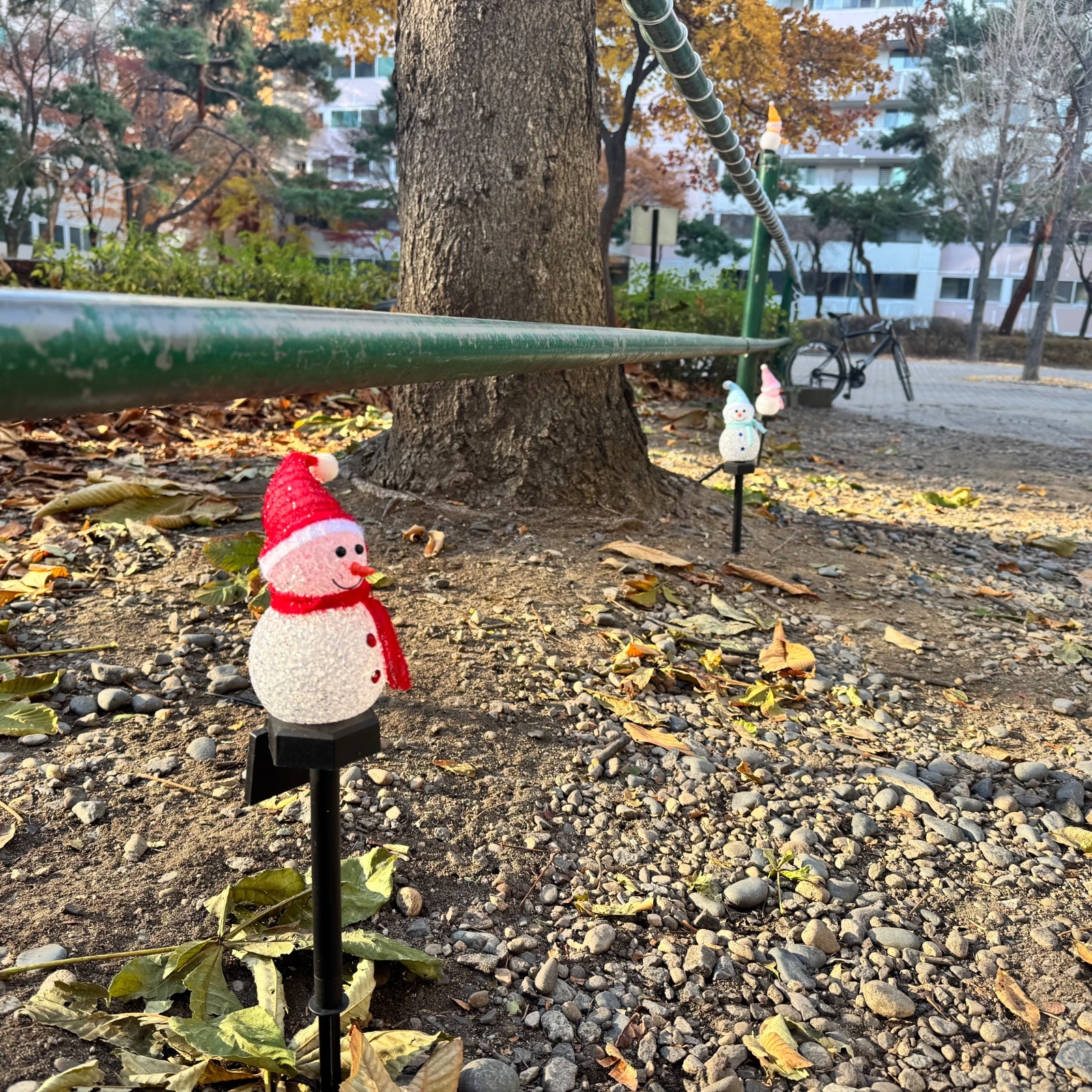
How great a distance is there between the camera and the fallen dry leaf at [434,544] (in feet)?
8.77

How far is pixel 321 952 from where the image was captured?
0.93m

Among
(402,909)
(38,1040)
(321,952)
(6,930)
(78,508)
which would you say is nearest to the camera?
(321,952)

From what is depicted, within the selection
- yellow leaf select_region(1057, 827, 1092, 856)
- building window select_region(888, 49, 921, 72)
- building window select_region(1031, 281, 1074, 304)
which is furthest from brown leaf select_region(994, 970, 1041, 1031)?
building window select_region(1031, 281, 1074, 304)

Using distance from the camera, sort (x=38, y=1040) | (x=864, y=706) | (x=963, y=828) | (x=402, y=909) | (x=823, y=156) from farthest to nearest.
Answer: (x=823, y=156)
(x=864, y=706)
(x=963, y=828)
(x=402, y=909)
(x=38, y=1040)

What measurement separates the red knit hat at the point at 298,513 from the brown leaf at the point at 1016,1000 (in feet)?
3.88

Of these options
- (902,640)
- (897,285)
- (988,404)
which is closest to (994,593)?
(902,640)

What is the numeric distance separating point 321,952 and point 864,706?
1.69m

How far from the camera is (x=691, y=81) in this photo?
241 centimetres

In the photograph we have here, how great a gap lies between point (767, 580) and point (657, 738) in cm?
117

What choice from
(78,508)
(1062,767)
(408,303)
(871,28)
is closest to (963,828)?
(1062,767)

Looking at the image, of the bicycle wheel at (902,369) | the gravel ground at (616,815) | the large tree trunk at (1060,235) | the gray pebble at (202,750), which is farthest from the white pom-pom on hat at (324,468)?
the large tree trunk at (1060,235)

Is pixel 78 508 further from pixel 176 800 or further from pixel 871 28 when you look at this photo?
pixel 871 28

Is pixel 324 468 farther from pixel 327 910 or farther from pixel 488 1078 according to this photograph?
pixel 488 1078

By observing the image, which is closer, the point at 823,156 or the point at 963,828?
the point at 963,828
